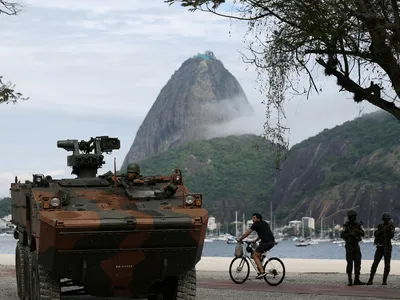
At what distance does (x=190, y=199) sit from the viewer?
15.4 m

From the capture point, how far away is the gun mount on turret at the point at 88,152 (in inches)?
696

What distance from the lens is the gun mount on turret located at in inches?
696

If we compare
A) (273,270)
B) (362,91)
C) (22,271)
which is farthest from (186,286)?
(273,270)

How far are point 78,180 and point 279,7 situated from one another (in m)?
4.66

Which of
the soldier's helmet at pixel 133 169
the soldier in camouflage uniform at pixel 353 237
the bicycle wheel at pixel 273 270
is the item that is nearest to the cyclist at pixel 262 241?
the bicycle wheel at pixel 273 270

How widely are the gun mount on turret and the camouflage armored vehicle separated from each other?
125cm

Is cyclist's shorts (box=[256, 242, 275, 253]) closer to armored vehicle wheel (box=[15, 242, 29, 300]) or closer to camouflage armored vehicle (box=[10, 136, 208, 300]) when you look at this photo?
armored vehicle wheel (box=[15, 242, 29, 300])

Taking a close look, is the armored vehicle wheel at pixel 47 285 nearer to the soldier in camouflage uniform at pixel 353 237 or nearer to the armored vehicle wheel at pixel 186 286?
the armored vehicle wheel at pixel 186 286

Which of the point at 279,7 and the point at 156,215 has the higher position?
the point at 279,7

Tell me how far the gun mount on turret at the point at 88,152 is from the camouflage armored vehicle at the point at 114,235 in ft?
4.11

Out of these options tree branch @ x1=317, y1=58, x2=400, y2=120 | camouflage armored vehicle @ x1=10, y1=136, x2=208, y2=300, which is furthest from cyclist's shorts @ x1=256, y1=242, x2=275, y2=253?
tree branch @ x1=317, y1=58, x2=400, y2=120

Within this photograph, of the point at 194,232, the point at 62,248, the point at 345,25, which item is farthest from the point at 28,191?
the point at 345,25

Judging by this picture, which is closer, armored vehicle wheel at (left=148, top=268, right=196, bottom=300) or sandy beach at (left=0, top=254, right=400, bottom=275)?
armored vehicle wheel at (left=148, top=268, right=196, bottom=300)

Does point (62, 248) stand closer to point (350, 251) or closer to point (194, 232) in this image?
point (194, 232)
